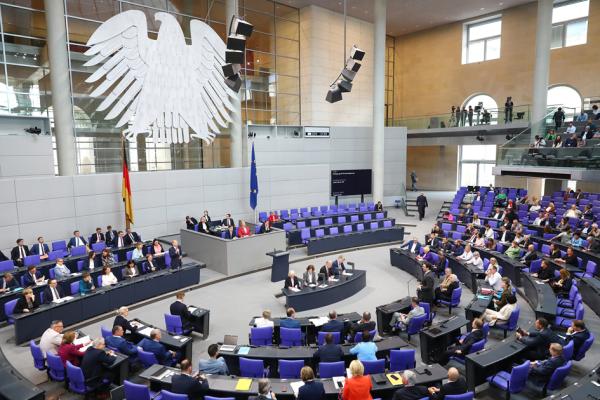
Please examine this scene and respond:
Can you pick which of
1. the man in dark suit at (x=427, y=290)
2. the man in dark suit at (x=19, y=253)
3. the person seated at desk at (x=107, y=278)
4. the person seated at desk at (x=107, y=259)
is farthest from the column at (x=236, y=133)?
the man in dark suit at (x=427, y=290)

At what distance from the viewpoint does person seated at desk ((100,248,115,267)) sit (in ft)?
38.2

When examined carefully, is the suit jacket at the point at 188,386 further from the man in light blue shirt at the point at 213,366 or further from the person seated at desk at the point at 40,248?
the person seated at desk at the point at 40,248

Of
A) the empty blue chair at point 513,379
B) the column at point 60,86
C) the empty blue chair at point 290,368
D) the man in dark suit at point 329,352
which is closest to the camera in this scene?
the empty blue chair at point 513,379

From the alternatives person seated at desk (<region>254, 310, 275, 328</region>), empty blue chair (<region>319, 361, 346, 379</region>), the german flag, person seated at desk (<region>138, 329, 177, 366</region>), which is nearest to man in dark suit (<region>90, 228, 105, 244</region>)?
the german flag

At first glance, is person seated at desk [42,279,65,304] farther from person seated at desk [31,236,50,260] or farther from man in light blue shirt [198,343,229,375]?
man in light blue shirt [198,343,229,375]

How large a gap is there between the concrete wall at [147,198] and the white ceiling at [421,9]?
9538 mm

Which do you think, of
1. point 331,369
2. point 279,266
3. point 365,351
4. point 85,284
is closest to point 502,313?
point 365,351

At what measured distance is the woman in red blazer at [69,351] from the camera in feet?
22.3

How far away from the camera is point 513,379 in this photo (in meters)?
6.34

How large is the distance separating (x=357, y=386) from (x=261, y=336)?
2.96 meters

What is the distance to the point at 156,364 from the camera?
685 centimetres

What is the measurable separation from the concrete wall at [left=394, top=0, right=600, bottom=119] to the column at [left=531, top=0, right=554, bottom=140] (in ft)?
11.1

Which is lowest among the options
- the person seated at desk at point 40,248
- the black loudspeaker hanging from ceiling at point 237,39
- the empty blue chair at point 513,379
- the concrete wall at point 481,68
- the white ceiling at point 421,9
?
the empty blue chair at point 513,379

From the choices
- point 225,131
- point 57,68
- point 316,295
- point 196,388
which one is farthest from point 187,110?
point 196,388
